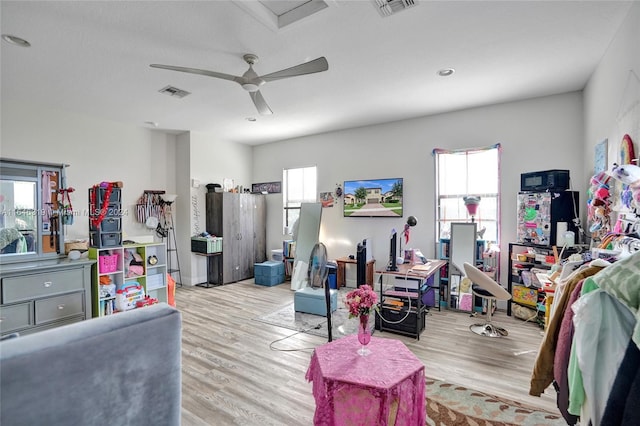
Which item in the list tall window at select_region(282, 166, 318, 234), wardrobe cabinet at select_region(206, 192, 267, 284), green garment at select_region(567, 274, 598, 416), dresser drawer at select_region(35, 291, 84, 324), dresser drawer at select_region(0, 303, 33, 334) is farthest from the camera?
tall window at select_region(282, 166, 318, 234)

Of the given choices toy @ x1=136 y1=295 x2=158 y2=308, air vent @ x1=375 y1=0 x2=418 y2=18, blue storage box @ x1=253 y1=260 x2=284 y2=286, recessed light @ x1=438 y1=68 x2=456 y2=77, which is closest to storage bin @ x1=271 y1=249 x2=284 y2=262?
blue storage box @ x1=253 y1=260 x2=284 y2=286

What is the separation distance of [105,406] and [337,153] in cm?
512

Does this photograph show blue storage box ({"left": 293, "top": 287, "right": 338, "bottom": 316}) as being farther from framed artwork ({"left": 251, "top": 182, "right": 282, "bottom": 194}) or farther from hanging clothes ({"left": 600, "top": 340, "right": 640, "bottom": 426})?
hanging clothes ({"left": 600, "top": 340, "right": 640, "bottom": 426})

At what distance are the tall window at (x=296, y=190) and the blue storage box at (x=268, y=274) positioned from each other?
937 mm

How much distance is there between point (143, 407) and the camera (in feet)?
3.66

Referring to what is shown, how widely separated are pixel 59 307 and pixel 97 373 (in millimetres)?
2985

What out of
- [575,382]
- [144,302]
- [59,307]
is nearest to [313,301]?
[144,302]

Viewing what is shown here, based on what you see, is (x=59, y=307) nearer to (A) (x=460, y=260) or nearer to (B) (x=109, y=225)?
(B) (x=109, y=225)

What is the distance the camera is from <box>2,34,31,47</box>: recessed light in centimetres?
252

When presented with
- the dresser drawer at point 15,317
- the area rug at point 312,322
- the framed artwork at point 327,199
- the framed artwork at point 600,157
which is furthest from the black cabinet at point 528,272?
the dresser drawer at point 15,317

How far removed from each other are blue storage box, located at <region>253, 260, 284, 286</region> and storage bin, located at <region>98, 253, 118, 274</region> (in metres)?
2.61

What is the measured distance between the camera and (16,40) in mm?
2566

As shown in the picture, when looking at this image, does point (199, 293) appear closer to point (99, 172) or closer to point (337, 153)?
point (99, 172)

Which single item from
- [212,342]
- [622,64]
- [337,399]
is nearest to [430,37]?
[622,64]
